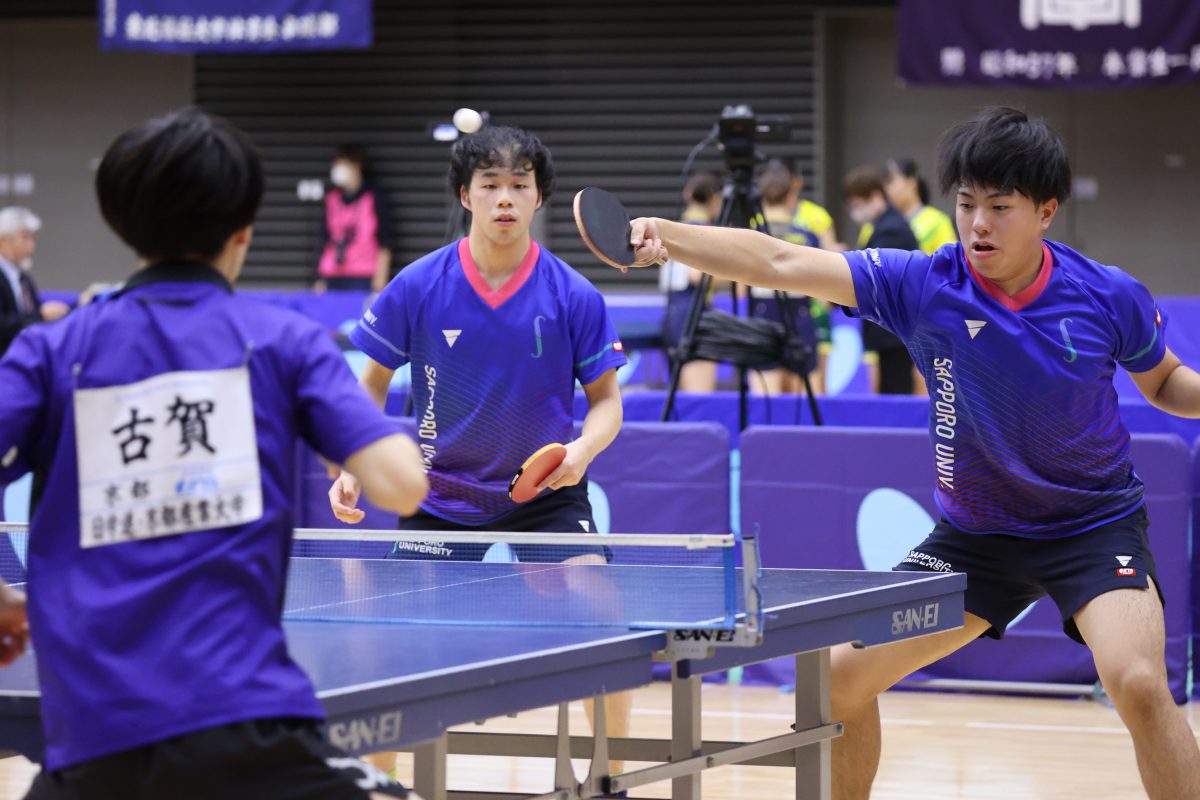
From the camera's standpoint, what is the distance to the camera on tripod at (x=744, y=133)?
7.02 meters

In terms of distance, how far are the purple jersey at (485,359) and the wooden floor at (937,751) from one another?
109 cm

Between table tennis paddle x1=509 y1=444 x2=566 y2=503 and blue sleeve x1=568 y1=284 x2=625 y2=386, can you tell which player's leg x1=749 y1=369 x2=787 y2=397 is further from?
table tennis paddle x1=509 y1=444 x2=566 y2=503

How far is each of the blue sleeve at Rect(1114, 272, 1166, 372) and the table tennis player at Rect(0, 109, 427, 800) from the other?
206 cm

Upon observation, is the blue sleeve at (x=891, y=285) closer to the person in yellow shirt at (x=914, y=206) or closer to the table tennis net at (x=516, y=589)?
the table tennis net at (x=516, y=589)

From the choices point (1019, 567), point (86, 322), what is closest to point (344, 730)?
point (86, 322)

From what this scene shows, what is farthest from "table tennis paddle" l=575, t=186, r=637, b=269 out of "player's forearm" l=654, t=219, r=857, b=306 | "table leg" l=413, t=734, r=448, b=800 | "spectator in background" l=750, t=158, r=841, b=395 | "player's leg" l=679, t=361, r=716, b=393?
"player's leg" l=679, t=361, r=716, b=393

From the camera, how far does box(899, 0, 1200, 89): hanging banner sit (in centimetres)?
1068

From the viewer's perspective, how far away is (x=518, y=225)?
13.9 ft

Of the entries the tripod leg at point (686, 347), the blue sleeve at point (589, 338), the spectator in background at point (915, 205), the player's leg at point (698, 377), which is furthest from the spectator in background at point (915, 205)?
the blue sleeve at point (589, 338)

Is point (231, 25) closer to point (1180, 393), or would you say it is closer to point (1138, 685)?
point (1180, 393)

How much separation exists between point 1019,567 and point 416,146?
10.3 m

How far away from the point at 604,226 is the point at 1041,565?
3.94ft

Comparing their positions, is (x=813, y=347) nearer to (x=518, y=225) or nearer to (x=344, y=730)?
(x=518, y=225)

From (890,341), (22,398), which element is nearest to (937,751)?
(22,398)
